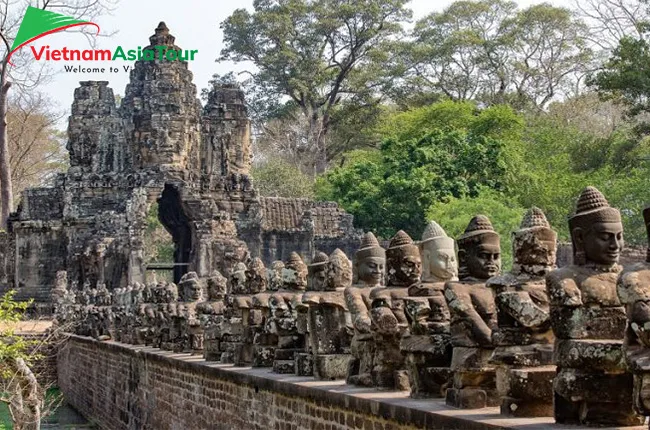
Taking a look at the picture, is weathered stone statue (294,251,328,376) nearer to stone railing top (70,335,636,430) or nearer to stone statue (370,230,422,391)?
stone railing top (70,335,636,430)

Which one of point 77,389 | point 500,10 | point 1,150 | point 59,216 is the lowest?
point 77,389

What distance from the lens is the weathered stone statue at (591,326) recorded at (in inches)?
249

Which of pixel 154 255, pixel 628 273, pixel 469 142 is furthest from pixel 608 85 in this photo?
pixel 154 255

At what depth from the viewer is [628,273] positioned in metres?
5.65

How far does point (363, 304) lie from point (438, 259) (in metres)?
1.02

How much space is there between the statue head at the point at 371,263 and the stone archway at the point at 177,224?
26.2 meters

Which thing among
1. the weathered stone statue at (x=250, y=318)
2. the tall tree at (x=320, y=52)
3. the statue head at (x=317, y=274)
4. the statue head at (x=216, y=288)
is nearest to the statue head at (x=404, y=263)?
the statue head at (x=317, y=274)

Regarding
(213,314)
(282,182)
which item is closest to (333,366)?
(213,314)

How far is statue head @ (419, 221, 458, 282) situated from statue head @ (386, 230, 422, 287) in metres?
0.34

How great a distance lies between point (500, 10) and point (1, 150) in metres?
24.5

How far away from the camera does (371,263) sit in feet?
35.1

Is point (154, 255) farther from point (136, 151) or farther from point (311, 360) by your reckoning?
point (311, 360)

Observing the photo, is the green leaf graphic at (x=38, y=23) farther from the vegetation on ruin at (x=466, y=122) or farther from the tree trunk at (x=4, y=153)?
the vegetation on ruin at (x=466, y=122)

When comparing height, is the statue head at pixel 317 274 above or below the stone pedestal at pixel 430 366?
above
